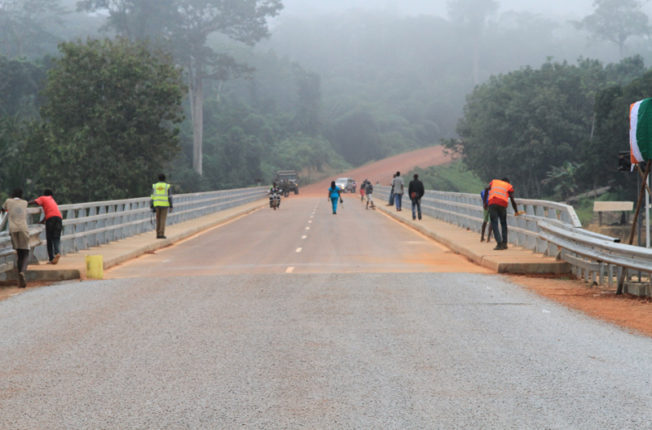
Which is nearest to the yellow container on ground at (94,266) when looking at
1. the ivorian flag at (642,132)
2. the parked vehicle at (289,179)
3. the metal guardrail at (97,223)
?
the metal guardrail at (97,223)

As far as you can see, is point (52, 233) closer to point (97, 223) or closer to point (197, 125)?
point (97, 223)

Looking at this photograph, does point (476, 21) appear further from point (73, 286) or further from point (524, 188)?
point (73, 286)

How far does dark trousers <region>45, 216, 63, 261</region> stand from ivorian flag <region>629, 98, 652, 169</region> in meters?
11.5

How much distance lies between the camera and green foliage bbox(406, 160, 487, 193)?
285 ft

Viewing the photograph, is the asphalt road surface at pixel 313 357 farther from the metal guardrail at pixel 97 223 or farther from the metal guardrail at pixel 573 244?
the metal guardrail at pixel 97 223

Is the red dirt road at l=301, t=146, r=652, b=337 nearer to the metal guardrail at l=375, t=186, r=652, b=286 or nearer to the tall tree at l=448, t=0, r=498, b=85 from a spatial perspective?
the metal guardrail at l=375, t=186, r=652, b=286

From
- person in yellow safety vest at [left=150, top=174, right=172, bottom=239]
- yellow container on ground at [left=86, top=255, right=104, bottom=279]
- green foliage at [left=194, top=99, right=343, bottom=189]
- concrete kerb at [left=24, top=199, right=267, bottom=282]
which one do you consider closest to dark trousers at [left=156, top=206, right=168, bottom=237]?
person in yellow safety vest at [left=150, top=174, right=172, bottom=239]

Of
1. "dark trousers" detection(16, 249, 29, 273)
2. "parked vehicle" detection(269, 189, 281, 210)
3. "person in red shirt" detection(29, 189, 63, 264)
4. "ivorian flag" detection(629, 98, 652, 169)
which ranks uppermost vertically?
"ivorian flag" detection(629, 98, 652, 169)

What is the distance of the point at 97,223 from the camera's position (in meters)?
22.1

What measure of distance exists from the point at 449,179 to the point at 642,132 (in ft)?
249

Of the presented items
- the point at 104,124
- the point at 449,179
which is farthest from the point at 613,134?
the point at 449,179

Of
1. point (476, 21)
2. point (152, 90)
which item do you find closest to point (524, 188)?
point (152, 90)

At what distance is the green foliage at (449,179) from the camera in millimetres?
86750

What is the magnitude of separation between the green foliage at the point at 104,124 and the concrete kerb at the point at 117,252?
458 inches
